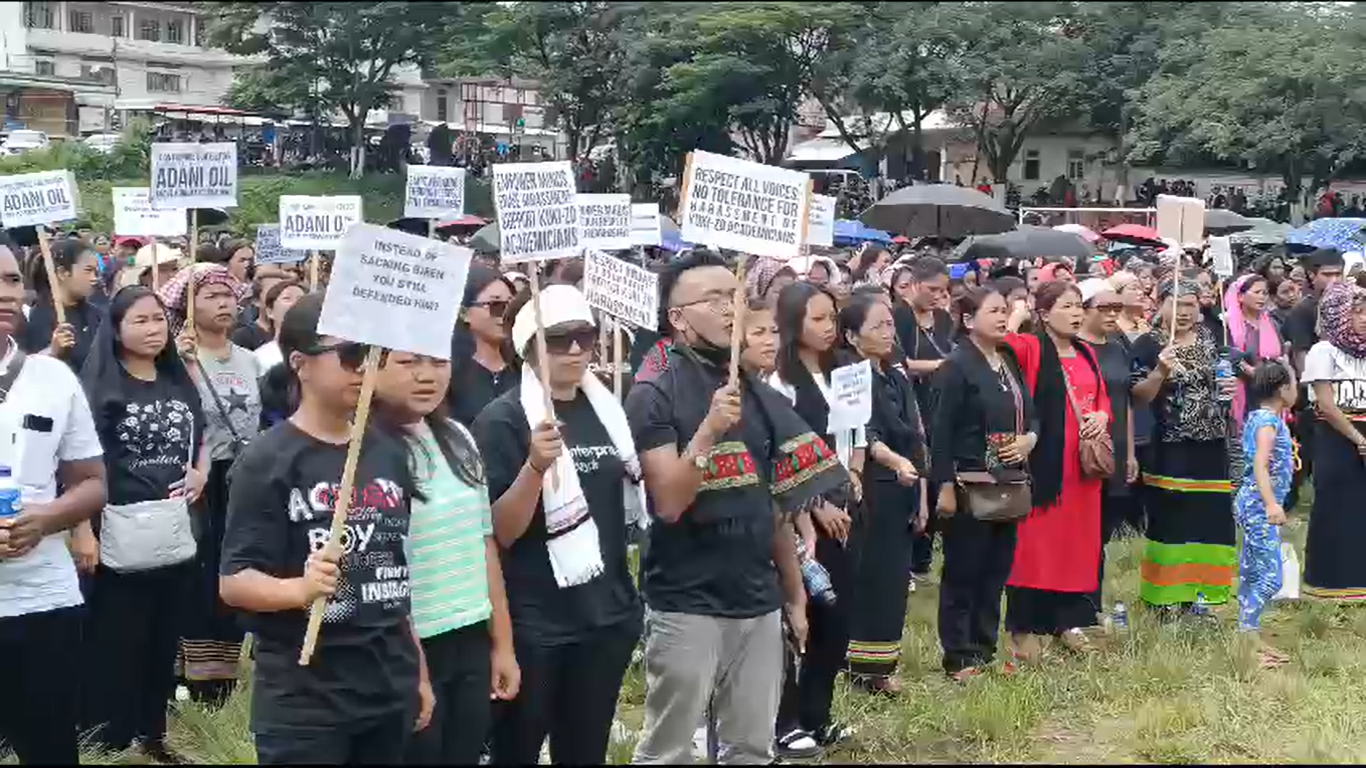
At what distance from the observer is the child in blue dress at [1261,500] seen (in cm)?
822

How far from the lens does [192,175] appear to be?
29.1ft

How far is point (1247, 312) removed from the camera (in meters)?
12.1

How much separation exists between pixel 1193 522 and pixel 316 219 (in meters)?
5.39

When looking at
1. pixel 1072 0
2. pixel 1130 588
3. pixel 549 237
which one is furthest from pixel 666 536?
pixel 1072 0

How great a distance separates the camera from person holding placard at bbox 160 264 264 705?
6.71 m

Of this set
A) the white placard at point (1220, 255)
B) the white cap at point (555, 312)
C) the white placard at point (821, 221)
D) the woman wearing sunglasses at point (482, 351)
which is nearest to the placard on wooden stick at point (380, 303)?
the white cap at point (555, 312)

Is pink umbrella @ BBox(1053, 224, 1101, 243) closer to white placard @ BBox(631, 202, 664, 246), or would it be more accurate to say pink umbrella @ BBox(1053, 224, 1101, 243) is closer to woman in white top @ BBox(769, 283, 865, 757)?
white placard @ BBox(631, 202, 664, 246)

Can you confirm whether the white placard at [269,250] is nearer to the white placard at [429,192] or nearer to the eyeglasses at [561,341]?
the white placard at [429,192]

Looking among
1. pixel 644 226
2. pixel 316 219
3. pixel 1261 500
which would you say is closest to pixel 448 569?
pixel 1261 500

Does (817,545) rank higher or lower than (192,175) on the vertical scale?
lower

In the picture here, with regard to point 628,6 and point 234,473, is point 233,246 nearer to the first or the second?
point 234,473

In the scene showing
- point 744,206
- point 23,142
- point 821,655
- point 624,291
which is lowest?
point 821,655

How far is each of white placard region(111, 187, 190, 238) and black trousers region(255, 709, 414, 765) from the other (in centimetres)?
666

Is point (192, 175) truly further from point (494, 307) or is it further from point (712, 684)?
point (712, 684)
